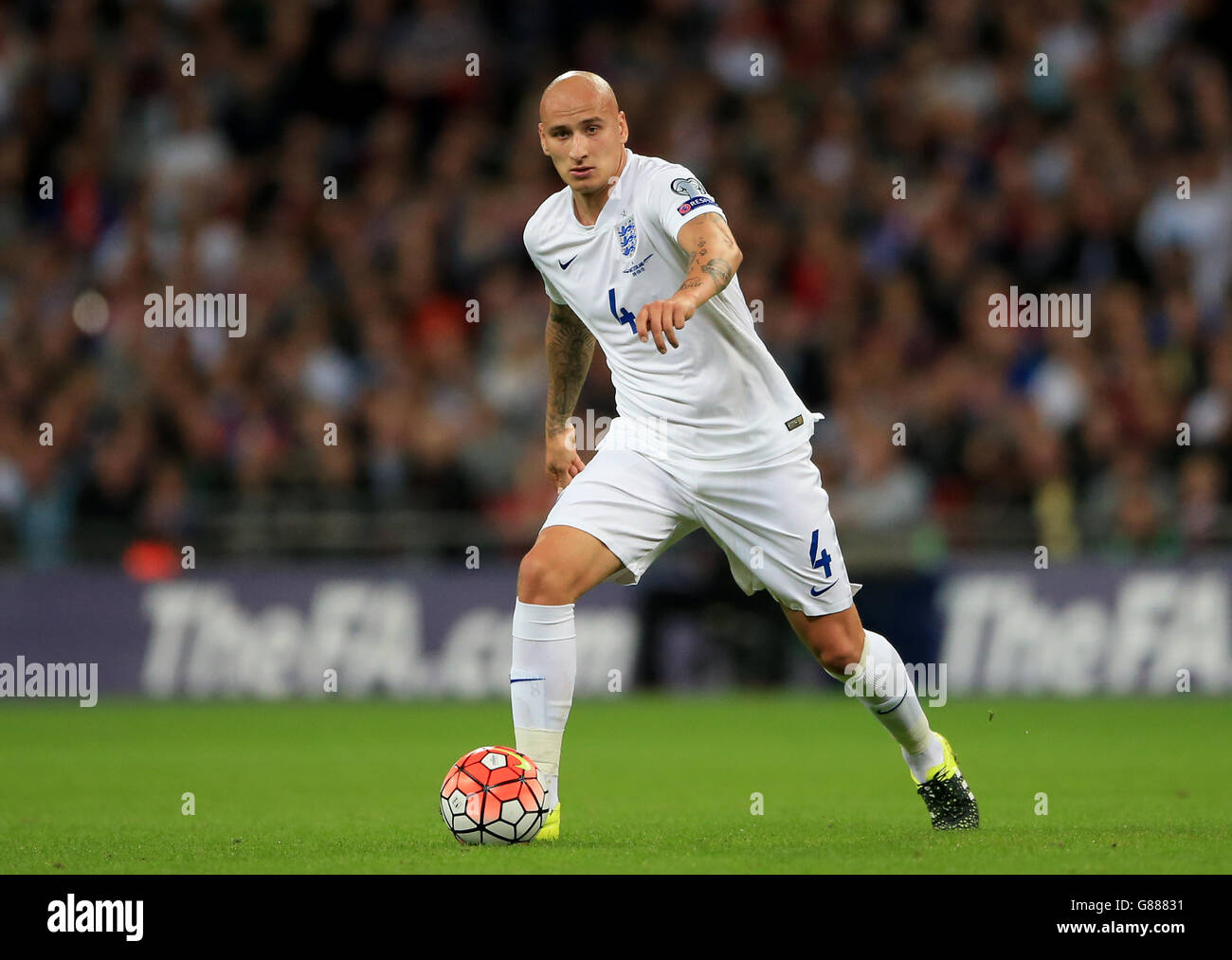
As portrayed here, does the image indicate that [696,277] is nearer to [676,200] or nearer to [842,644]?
[676,200]

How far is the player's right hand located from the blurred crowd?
781cm

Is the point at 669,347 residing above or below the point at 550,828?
above

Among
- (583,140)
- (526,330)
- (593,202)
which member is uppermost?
(526,330)

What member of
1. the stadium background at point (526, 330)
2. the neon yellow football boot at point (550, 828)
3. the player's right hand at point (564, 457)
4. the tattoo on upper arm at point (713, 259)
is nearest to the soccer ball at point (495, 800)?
the neon yellow football boot at point (550, 828)

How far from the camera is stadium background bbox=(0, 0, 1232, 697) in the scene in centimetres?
1536

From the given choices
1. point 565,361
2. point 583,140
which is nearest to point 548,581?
point 565,361

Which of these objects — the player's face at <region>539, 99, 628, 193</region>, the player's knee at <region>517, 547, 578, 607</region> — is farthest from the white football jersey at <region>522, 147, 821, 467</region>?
the player's knee at <region>517, 547, 578, 607</region>

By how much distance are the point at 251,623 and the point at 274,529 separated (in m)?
0.78

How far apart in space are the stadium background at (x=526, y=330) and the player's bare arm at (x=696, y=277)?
29.1ft

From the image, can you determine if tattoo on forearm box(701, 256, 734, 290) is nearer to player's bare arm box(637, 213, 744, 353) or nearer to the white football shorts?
player's bare arm box(637, 213, 744, 353)

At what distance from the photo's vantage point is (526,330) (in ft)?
54.9

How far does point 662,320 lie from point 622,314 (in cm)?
102

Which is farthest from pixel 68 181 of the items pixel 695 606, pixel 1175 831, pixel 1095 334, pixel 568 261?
pixel 1175 831
